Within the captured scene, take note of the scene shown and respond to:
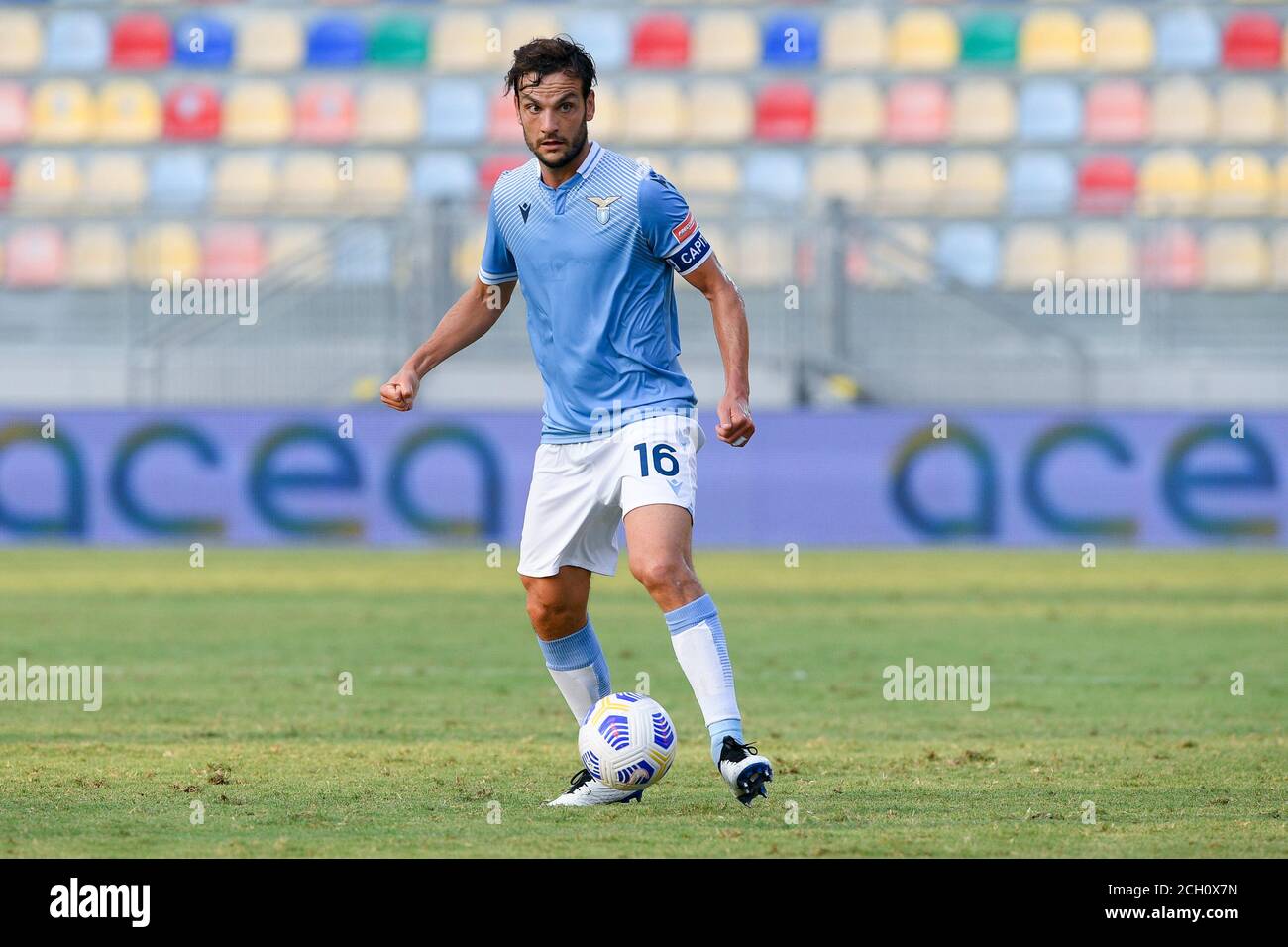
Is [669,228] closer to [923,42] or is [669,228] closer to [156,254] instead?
[156,254]

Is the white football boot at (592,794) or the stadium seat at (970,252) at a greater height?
the stadium seat at (970,252)

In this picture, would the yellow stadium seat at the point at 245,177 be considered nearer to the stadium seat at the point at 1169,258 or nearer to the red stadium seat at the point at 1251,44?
the stadium seat at the point at 1169,258

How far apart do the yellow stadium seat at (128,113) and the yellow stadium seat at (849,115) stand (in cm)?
800

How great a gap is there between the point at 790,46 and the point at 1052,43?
3127 millimetres

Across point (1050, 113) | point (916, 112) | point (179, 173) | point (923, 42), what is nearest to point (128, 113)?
point (179, 173)

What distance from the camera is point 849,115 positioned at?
24062 mm

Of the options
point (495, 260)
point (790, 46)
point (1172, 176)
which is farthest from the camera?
point (790, 46)

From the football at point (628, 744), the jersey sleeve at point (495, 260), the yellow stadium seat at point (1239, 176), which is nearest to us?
the football at point (628, 744)

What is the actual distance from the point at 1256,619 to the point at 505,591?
207 inches

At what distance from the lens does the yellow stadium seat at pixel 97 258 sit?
66.3 ft

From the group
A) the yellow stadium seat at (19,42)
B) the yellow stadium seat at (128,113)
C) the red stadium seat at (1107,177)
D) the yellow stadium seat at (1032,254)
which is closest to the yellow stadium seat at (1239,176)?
the red stadium seat at (1107,177)

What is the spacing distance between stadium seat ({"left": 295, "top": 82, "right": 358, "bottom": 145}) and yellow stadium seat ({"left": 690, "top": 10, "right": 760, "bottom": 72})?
13.8ft

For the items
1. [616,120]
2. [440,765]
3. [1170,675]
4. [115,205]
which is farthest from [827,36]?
[440,765]

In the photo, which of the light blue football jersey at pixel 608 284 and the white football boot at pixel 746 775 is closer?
the white football boot at pixel 746 775
